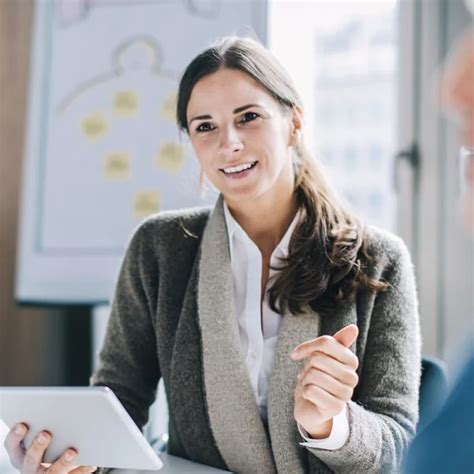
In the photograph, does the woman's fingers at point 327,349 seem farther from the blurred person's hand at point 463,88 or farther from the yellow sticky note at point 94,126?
the yellow sticky note at point 94,126

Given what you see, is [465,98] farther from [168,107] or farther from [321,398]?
[168,107]

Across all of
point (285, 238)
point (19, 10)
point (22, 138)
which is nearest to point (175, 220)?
point (285, 238)

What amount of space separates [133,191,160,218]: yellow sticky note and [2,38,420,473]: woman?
67cm

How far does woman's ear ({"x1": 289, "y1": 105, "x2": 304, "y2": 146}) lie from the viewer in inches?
56.5

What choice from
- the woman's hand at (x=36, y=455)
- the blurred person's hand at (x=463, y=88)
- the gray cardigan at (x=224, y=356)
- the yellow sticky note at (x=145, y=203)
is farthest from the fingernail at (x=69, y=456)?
the yellow sticky note at (x=145, y=203)

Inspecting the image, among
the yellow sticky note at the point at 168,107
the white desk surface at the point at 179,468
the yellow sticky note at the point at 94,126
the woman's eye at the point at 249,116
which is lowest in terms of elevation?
the white desk surface at the point at 179,468

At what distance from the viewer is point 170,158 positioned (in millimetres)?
2193

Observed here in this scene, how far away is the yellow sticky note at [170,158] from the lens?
7.16ft

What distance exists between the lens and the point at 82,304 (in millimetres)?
2188

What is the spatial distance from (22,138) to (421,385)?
173 cm

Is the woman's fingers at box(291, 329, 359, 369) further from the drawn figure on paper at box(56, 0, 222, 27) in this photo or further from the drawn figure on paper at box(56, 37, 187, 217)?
the drawn figure on paper at box(56, 0, 222, 27)

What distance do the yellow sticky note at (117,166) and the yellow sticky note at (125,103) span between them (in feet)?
0.39

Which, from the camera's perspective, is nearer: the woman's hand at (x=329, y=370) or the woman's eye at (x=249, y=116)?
the woman's hand at (x=329, y=370)

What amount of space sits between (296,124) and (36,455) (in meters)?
0.73
